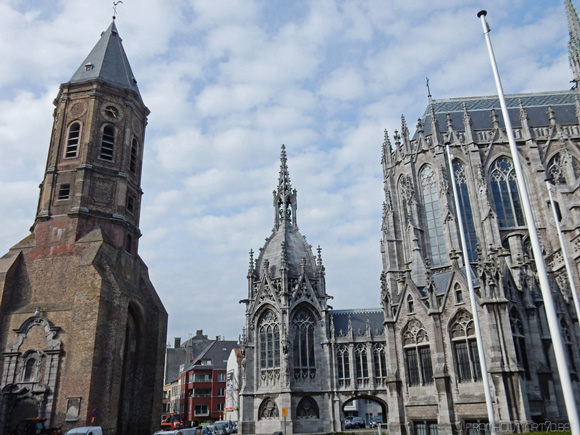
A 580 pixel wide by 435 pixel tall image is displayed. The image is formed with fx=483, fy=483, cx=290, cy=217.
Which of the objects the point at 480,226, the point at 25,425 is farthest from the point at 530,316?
the point at 25,425

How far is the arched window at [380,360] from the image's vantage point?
38.5 meters

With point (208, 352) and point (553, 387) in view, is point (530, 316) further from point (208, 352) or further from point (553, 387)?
point (208, 352)

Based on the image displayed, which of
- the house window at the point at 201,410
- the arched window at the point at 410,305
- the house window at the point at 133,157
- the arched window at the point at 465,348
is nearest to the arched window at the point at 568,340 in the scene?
the arched window at the point at 465,348

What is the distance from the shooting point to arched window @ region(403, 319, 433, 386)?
26062 millimetres

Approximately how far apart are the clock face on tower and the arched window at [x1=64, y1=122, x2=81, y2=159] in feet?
6.68

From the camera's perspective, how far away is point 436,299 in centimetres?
2617

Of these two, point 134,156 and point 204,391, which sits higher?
point 134,156

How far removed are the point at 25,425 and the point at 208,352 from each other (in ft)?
158

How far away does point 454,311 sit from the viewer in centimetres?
2523

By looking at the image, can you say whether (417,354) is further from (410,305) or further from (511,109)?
(511,109)

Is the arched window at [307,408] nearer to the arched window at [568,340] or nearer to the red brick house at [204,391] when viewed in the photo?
the arched window at [568,340]

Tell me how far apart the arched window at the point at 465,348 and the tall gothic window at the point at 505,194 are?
50.3ft

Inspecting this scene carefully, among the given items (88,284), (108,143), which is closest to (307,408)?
(88,284)

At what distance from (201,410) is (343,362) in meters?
36.0
